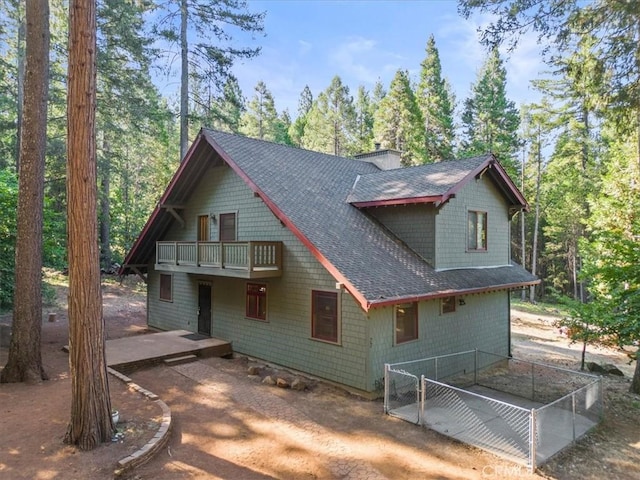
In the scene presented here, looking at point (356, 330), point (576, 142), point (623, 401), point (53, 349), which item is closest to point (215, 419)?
point (356, 330)

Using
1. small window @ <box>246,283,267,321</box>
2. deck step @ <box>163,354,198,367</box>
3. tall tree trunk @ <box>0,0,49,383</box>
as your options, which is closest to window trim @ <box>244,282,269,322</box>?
small window @ <box>246,283,267,321</box>

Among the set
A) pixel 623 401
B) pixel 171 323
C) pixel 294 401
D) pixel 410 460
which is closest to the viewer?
pixel 410 460

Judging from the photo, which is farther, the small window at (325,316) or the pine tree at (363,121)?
the pine tree at (363,121)

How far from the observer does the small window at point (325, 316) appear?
32.1 ft

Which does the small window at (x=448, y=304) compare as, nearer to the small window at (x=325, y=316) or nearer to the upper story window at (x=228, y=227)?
the small window at (x=325, y=316)

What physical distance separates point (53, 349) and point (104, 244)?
15.2 meters

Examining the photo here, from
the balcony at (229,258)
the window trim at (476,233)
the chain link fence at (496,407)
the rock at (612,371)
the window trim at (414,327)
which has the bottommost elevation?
the rock at (612,371)

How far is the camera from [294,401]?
8688mm

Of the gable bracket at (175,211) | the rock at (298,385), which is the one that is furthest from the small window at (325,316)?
the gable bracket at (175,211)

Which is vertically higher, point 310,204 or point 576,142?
point 576,142

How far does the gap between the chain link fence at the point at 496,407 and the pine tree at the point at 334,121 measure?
29339mm

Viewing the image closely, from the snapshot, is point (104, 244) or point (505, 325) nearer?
point (505, 325)

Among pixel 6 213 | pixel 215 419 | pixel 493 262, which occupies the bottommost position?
pixel 215 419

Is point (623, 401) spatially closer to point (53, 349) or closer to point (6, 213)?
point (53, 349)
